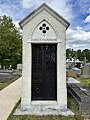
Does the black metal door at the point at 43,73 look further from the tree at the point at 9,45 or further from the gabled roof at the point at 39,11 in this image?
the tree at the point at 9,45

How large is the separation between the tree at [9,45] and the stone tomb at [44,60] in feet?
92.7

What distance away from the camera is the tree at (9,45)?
35.5 meters

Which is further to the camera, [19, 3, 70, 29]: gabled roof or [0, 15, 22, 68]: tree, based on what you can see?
[0, 15, 22, 68]: tree

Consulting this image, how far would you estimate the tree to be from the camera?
116 feet

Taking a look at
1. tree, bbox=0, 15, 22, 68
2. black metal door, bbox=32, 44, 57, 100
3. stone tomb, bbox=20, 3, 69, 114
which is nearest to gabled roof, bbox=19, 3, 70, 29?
stone tomb, bbox=20, 3, 69, 114

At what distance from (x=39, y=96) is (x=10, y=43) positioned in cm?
2956

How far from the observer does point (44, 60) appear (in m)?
7.38

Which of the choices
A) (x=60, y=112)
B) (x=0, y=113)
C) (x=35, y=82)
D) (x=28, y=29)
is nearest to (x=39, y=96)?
(x=35, y=82)

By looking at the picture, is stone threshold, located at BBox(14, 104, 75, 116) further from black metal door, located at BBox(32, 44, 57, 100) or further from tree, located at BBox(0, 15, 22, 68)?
tree, located at BBox(0, 15, 22, 68)

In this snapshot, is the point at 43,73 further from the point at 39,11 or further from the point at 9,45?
the point at 9,45

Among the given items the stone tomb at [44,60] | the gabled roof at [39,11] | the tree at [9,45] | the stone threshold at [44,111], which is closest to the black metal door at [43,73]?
the stone tomb at [44,60]

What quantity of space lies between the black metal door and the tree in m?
28.2

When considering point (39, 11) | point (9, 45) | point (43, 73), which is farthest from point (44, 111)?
point (9, 45)

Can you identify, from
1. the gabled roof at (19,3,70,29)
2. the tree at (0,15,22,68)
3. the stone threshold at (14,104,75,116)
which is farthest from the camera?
the tree at (0,15,22,68)
